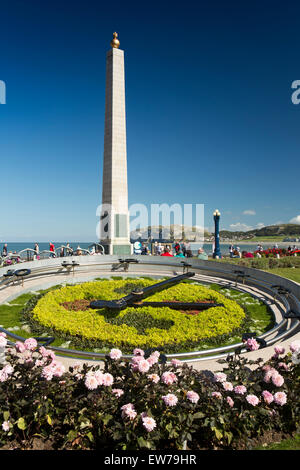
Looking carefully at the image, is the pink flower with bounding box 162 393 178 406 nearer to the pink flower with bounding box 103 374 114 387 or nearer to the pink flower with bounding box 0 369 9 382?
the pink flower with bounding box 103 374 114 387

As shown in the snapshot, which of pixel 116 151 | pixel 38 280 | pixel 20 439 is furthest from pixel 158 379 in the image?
pixel 116 151

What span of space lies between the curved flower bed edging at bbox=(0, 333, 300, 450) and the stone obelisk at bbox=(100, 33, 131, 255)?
50.9ft

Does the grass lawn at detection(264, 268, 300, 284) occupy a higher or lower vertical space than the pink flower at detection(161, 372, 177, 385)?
lower

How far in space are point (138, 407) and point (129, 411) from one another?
0.35 meters

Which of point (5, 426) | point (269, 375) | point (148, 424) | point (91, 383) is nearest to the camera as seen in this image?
point (148, 424)

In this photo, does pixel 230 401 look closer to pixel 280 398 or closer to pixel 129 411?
pixel 280 398

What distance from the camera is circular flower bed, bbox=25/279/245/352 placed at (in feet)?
20.8

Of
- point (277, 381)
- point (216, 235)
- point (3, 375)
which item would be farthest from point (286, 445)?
point (216, 235)

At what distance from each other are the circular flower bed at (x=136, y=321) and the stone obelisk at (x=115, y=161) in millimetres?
8640

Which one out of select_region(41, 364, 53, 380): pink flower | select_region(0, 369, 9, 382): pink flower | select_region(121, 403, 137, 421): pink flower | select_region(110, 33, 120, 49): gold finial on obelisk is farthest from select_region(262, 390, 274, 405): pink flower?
select_region(110, 33, 120, 49): gold finial on obelisk

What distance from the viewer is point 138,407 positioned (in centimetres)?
310

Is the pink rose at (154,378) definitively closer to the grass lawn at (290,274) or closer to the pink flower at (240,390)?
the pink flower at (240,390)

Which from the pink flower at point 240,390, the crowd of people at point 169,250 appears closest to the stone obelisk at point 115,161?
the crowd of people at point 169,250

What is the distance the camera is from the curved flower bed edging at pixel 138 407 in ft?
9.66
